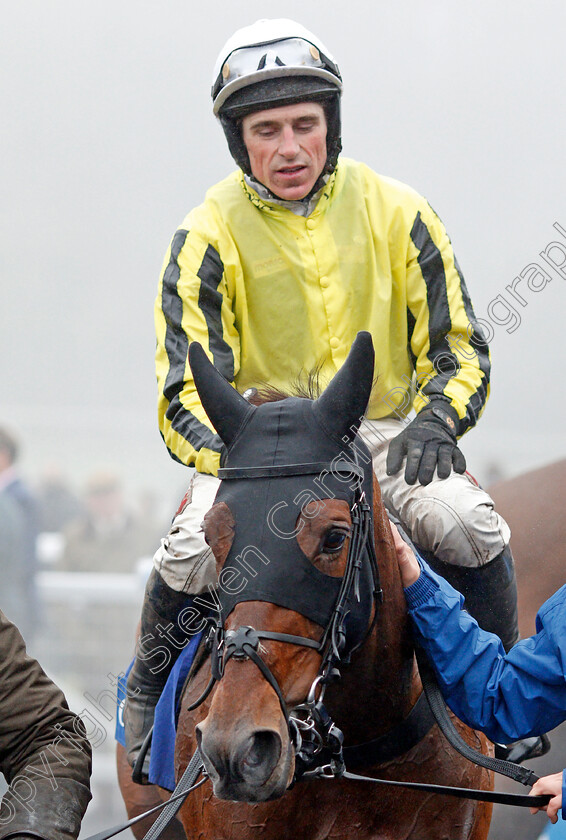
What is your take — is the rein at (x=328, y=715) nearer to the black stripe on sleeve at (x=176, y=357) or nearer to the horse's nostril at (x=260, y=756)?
the horse's nostril at (x=260, y=756)

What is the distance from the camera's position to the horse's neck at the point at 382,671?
2.21 m

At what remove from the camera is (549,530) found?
425 cm

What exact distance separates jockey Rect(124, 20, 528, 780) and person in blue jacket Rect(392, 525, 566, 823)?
0.52 meters

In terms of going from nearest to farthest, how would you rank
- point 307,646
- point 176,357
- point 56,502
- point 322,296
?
1. point 307,646
2. point 176,357
3. point 322,296
4. point 56,502

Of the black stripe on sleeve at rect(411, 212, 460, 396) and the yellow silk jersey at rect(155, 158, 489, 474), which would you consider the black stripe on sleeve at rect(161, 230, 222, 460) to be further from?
the black stripe on sleeve at rect(411, 212, 460, 396)

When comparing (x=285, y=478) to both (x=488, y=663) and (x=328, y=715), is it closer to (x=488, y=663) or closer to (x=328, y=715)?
(x=328, y=715)

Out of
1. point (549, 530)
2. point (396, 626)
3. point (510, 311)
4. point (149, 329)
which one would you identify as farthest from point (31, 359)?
point (396, 626)

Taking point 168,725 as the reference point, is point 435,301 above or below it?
above

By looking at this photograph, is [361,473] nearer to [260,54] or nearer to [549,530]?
[260,54]

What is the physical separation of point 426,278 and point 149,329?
259 inches

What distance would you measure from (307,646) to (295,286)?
137 cm

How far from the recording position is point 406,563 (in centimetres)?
227

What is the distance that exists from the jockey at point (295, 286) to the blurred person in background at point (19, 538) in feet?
11.5

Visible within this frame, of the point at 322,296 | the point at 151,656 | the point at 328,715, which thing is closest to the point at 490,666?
the point at 328,715
